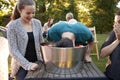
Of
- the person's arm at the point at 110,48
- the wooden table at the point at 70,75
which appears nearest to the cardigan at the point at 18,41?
the wooden table at the point at 70,75

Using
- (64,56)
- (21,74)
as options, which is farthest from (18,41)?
(64,56)

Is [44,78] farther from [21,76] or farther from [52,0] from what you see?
[52,0]

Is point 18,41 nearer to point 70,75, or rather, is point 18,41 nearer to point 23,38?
point 23,38

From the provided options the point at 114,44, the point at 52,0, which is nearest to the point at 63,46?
the point at 114,44


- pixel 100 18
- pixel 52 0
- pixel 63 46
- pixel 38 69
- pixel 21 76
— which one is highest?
pixel 63 46

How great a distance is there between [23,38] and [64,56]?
0.56 metres

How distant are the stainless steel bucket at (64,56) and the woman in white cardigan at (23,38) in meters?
0.33

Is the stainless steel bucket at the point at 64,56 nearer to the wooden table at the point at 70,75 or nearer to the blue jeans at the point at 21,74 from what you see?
the wooden table at the point at 70,75

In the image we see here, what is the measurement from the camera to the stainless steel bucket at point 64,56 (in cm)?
217

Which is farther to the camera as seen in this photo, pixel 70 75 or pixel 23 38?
pixel 23 38

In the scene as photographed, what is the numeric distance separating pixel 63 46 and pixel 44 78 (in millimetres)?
260

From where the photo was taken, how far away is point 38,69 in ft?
7.67

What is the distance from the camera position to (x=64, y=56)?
218 centimetres

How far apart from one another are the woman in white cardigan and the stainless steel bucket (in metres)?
0.33
